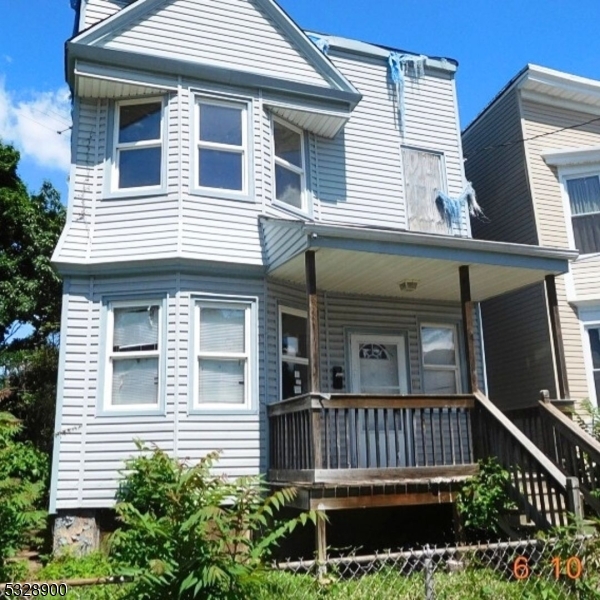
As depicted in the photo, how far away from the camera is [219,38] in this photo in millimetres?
10453

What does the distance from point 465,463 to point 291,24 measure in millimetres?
7710

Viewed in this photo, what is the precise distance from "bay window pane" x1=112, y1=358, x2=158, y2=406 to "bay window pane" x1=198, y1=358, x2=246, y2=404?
66cm

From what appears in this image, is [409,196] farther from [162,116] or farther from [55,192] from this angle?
[55,192]

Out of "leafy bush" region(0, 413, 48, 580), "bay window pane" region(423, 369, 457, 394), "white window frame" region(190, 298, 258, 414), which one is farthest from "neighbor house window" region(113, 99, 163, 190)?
"bay window pane" region(423, 369, 457, 394)

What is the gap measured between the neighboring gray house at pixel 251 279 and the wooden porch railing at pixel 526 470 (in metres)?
0.05

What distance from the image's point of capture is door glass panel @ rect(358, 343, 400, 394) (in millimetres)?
10688

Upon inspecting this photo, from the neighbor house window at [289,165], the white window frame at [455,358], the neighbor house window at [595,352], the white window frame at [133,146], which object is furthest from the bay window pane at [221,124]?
the neighbor house window at [595,352]

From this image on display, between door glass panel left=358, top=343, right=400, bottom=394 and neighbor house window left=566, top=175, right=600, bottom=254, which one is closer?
door glass panel left=358, top=343, right=400, bottom=394

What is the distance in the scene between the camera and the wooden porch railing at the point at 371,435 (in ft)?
24.5

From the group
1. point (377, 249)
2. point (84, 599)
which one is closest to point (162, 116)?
point (377, 249)

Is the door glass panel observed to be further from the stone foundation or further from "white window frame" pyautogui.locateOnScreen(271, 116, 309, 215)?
the stone foundation

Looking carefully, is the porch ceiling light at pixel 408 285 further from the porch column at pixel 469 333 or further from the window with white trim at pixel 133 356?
the window with white trim at pixel 133 356

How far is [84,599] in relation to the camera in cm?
439

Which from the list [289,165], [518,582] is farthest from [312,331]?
[289,165]
